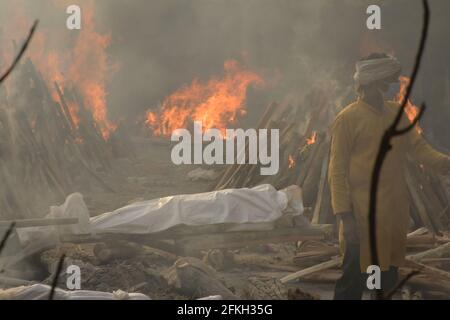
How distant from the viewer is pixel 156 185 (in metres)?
6.45

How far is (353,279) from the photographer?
18.3 ft

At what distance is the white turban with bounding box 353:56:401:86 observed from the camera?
5449mm

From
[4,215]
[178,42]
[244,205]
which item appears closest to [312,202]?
[244,205]

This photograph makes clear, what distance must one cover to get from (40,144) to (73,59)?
3.25 feet

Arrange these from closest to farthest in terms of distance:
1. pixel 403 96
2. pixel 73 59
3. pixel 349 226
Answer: pixel 349 226 < pixel 403 96 < pixel 73 59

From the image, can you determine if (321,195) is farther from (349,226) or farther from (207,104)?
(207,104)

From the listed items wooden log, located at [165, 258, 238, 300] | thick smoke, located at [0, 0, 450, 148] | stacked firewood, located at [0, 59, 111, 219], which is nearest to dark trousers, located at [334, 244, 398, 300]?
wooden log, located at [165, 258, 238, 300]

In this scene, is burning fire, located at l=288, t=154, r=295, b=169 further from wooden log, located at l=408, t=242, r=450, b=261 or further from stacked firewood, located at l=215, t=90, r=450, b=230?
wooden log, located at l=408, t=242, r=450, b=261

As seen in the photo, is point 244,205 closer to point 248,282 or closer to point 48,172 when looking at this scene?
point 248,282

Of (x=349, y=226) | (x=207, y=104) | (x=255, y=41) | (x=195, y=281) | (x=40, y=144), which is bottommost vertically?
(x=195, y=281)

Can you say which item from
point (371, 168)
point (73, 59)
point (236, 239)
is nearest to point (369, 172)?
point (371, 168)

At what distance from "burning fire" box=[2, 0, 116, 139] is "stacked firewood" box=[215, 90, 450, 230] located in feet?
5.35

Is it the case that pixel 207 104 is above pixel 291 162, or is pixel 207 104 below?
above
